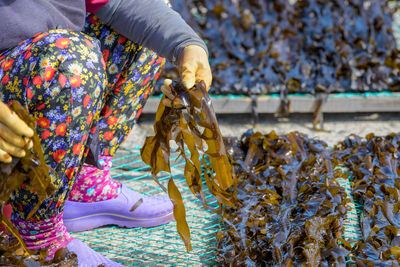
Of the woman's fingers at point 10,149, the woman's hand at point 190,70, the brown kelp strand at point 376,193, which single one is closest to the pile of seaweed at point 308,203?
the brown kelp strand at point 376,193

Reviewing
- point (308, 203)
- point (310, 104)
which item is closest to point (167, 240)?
point (308, 203)

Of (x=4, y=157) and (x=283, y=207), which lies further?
(x=283, y=207)

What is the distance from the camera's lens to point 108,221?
6.36 feet

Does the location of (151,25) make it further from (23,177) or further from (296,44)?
(296,44)

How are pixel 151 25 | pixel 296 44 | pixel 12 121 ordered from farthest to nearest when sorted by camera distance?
pixel 296 44
pixel 151 25
pixel 12 121

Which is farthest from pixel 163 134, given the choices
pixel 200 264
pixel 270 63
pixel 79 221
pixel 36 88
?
pixel 270 63

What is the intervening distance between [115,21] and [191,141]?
52 cm

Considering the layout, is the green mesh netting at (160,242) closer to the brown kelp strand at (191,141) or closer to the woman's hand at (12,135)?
the brown kelp strand at (191,141)

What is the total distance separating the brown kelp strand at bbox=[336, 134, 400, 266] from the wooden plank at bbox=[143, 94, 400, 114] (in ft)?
1.28

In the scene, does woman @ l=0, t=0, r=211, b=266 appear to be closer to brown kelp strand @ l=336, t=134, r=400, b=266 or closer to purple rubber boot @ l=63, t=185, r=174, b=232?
purple rubber boot @ l=63, t=185, r=174, b=232

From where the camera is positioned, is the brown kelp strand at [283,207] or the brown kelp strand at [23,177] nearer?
the brown kelp strand at [23,177]

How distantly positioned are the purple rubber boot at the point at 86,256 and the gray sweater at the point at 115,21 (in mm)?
622

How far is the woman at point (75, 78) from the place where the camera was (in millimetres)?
1361

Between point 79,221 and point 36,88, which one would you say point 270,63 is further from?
point 36,88
